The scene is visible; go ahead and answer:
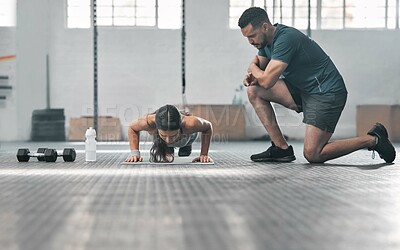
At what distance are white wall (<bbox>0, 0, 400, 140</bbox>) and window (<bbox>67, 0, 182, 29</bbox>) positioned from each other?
0.15 meters

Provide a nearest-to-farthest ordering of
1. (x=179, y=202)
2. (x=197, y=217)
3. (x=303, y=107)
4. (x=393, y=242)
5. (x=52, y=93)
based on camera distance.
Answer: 1. (x=393, y=242)
2. (x=197, y=217)
3. (x=179, y=202)
4. (x=303, y=107)
5. (x=52, y=93)

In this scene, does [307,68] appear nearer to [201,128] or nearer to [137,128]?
[201,128]

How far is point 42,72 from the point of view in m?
8.19

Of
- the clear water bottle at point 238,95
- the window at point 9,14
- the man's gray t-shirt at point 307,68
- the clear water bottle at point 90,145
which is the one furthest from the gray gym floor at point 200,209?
the window at point 9,14

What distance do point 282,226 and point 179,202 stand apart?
1.66 ft

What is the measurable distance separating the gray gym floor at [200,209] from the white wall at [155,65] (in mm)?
5396

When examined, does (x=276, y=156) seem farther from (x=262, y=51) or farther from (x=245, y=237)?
(x=245, y=237)

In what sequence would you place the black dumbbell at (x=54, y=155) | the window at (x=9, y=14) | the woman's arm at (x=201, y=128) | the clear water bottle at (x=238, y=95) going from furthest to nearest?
the clear water bottle at (x=238, y=95)
the window at (x=9, y=14)
the black dumbbell at (x=54, y=155)
the woman's arm at (x=201, y=128)

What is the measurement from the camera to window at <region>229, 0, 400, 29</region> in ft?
28.1

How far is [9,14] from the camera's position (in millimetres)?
8203

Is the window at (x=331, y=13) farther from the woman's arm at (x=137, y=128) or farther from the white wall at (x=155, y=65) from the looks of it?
the woman's arm at (x=137, y=128)

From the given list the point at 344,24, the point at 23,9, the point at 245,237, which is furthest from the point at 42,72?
the point at 245,237

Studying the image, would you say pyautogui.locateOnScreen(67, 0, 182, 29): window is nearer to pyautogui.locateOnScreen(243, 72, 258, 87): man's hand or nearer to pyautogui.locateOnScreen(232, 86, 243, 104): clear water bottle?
pyautogui.locateOnScreen(232, 86, 243, 104): clear water bottle

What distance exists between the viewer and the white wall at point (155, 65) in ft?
27.1
